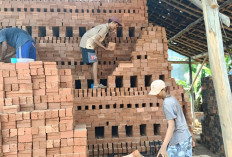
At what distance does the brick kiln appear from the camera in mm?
3380

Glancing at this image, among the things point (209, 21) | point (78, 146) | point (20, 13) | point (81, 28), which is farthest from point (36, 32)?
point (209, 21)

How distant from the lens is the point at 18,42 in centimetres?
446

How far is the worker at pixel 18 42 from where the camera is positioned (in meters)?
4.43

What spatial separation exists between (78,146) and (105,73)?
8.37 feet

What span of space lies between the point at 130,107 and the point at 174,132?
6.18ft

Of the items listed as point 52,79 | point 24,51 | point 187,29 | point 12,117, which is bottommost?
point 12,117

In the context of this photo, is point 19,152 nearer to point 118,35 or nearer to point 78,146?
point 78,146

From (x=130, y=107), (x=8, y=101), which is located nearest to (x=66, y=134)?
(x=8, y=101)

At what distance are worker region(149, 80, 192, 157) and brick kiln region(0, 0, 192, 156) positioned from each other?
136cm

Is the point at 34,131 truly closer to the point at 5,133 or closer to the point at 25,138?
the point at 25,138

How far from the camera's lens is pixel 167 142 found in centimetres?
303

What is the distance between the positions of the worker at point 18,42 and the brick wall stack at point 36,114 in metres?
0.94

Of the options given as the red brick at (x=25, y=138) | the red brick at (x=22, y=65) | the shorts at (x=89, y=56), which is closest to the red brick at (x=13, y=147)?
the red brick at (x=25, y=138)

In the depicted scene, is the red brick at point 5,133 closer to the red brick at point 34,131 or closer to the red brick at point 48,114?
the red brick at point 34,131
